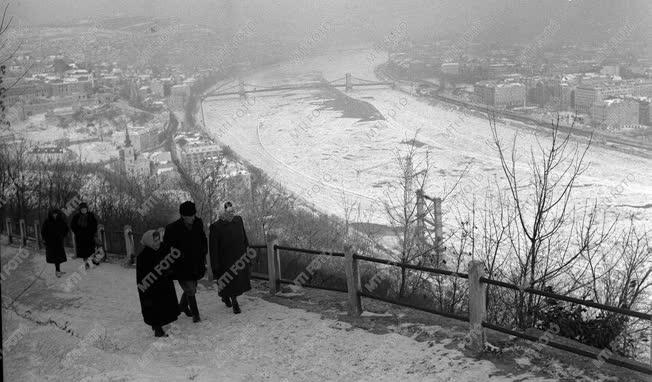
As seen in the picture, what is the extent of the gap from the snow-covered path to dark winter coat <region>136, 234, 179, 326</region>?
0.18 meters

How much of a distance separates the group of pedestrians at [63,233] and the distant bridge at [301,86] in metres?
44.6

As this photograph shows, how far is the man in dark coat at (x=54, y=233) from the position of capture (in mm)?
7637

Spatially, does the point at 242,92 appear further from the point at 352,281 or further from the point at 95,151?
the point at 352,281

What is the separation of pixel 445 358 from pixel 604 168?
74.1ft

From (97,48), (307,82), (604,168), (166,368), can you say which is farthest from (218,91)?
(166,368)

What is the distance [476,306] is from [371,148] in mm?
26715

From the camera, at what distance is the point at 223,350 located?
15.7 feet

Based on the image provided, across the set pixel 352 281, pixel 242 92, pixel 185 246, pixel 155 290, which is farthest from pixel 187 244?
pixel 242 92

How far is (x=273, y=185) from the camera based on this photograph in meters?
23.6

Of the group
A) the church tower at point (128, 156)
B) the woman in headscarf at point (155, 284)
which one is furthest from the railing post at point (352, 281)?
the church tower at point (128, 156)

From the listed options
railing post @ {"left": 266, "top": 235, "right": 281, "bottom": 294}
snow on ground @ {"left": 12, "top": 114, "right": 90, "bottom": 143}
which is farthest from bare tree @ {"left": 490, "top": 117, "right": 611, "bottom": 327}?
snow on ground @ {"left": 12, "top": 114, "right": 90, "bottom": 143}

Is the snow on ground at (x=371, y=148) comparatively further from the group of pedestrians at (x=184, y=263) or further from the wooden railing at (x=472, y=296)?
the group of pedestrians at (x=184, y=263)

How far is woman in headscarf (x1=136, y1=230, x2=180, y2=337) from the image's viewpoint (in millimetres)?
4938

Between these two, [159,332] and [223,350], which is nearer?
[223,350]
